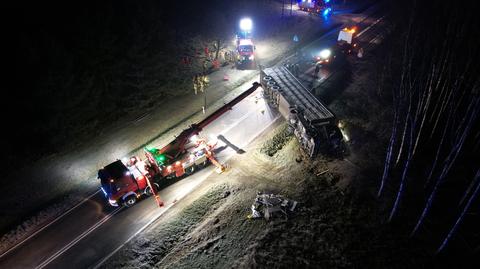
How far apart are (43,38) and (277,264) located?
2141 centimetres

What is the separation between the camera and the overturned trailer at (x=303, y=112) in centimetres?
1950

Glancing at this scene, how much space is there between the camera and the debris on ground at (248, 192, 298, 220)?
1598 centimetres

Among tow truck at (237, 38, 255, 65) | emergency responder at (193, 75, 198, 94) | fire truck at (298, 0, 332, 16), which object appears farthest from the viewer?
fire truck at (298, 0, 332, 16)

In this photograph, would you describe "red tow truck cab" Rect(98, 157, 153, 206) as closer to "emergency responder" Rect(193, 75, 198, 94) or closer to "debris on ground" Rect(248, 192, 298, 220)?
"debris on ground" Rect(248, 192, 298, 220)

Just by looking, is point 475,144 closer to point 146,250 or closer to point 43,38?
point 146,250

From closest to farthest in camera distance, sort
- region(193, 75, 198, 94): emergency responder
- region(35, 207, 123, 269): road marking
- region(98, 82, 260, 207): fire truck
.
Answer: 1. region(35, 207, 123, 269): road marking
2. region(98, 82, 260, 207): fire truck
3. region(193, 75, 198, 94): emergency responder

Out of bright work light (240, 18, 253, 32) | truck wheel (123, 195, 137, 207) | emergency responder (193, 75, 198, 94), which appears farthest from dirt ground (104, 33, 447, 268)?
bright work light (240, 18, 253, 32)

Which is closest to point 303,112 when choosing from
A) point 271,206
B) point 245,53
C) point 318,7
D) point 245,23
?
point 271,206

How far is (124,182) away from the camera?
17297 millimetres

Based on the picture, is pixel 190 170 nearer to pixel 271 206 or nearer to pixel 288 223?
pixel 271 206

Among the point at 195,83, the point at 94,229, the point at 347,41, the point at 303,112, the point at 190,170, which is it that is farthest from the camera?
the point at 347,41

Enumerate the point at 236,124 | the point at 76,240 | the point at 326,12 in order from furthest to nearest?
the point at 326,12, the point at 236,124, the point at 76,240

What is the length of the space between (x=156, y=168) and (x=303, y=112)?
1086 centimetres

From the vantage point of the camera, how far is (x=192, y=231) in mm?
16188
